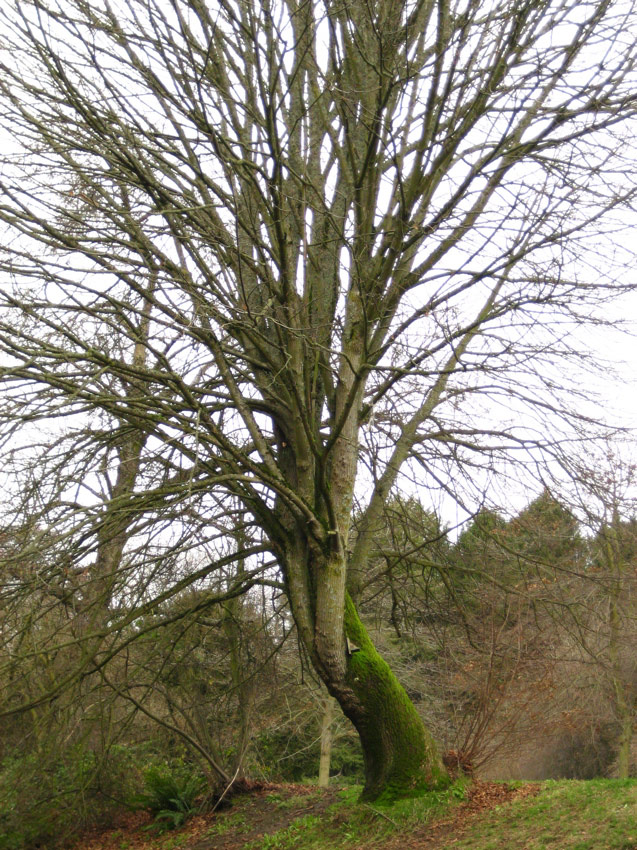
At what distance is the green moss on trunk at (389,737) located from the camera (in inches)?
238

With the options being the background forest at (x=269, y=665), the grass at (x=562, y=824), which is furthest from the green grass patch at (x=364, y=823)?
the background forest at (x=269, y=665)

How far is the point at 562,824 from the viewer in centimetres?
527

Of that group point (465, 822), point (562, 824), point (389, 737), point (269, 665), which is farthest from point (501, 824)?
point (269, 665)

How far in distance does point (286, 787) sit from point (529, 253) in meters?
7.63

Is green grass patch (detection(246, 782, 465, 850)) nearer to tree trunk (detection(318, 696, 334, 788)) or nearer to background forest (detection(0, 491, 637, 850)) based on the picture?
background forest (detection(0, 491, 637, 850))

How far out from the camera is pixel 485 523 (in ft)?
23.9

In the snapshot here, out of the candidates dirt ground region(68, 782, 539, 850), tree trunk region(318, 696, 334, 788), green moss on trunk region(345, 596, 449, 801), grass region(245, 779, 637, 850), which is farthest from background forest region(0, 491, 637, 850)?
tree trunk region(318, 696, 334, 788)

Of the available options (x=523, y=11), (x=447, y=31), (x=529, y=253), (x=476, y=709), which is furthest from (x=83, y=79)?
(x=476, y=709)

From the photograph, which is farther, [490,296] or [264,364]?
[490,296]

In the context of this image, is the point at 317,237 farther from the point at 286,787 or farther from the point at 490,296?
the point at 286,787

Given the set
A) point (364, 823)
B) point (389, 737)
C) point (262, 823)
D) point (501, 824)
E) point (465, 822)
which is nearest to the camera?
point (501, 824)

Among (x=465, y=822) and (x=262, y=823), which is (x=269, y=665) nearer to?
(x=262, y=823)

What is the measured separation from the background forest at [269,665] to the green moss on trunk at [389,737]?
0.56m

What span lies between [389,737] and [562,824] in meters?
1.46
